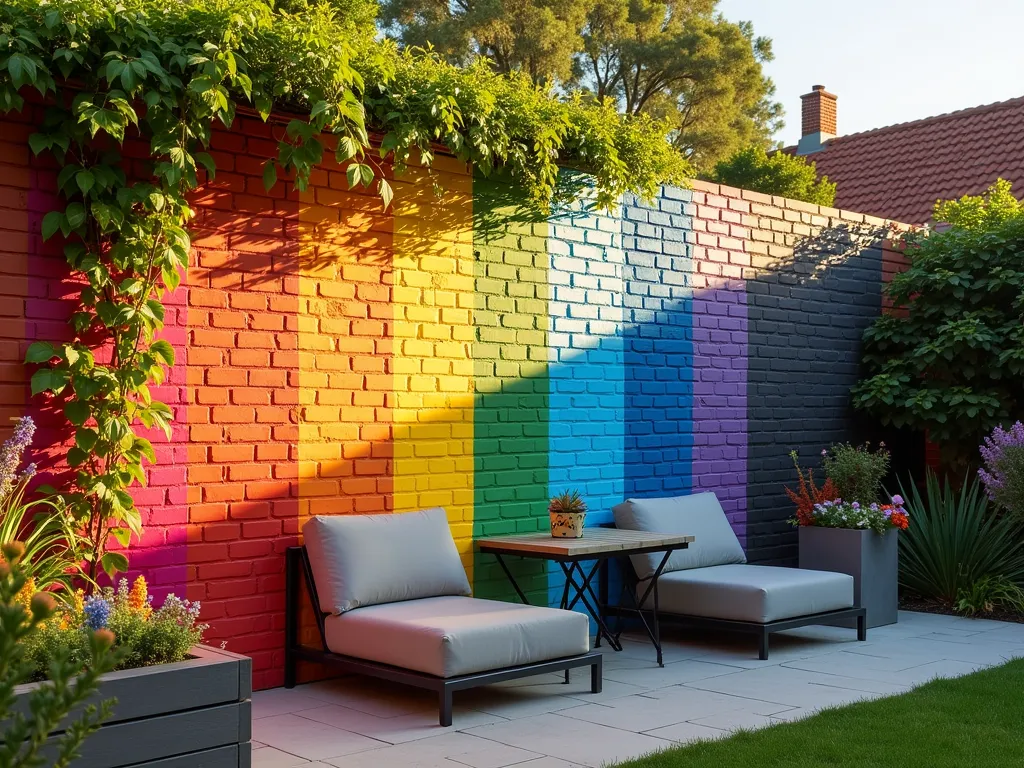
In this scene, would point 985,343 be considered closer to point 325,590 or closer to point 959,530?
point 959,530

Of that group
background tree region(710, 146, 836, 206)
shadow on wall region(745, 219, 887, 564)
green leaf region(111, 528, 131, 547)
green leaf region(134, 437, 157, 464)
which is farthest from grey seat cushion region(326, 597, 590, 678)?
background tree region(710, 146, 836, 206)

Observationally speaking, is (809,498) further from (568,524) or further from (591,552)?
(591,552)

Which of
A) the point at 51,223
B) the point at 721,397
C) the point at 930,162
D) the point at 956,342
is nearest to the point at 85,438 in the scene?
the point at 51,223

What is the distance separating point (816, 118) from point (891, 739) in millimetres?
13597

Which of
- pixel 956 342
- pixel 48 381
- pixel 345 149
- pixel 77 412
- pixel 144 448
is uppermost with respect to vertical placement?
pixel 345 149

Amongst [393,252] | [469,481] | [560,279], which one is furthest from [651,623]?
[393,252]

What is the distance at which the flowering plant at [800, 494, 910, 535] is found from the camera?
21.8ft

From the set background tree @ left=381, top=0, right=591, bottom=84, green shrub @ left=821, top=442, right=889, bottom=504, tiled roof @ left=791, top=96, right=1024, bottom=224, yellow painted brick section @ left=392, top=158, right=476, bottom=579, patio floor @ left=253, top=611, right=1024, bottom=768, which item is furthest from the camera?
background tree @ left=381, top=0, right=591, bottom=84

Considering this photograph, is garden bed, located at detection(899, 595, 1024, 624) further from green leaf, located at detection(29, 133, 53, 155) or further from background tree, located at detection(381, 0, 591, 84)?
background tree, located at detection(381, 0, 591, 84)

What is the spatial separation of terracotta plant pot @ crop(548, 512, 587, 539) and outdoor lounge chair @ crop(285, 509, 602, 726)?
0.60 metres

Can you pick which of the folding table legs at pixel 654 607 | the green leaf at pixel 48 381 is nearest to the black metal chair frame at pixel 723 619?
the folding table legs at pixel 654 607

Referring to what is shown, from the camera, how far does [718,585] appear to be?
579 cm

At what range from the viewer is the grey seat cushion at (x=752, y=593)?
5.65m

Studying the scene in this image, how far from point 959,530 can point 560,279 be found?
3331mm
